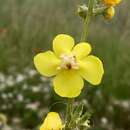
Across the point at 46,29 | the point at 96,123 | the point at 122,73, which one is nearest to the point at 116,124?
the point at 96,123

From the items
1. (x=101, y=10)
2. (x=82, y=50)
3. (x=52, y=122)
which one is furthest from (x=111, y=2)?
(x=52, y=122)

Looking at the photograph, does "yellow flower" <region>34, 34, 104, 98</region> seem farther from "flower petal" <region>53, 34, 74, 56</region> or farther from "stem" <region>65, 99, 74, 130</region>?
"stem" <region>65, 99, 74, 130</region>

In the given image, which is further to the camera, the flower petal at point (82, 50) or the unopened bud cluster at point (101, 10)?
the unopened bud cluster at point (101, 10)

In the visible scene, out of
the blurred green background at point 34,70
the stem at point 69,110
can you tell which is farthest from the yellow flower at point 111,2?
the blurred green background at point 34,70

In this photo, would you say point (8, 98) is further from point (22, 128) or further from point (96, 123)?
point (96, 123)

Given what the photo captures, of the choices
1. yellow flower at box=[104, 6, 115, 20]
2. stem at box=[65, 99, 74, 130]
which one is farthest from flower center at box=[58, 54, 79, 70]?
yellow flower at box=[104, 6, 115, 20]

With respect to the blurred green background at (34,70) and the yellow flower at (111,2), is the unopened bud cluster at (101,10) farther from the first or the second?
the blurred green background at (34,70)

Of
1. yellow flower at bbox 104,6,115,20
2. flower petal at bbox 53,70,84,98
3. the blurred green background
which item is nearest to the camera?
flower petal at bbox 53,70,84,98

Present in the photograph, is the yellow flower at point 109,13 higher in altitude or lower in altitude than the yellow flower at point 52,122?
higher
